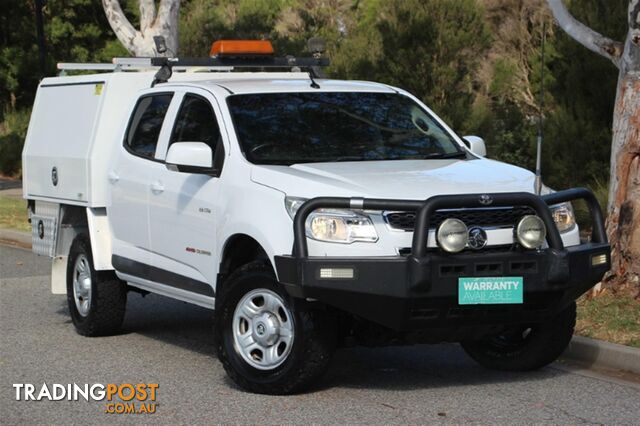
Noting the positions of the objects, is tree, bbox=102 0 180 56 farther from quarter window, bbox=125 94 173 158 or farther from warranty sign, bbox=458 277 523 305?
warranty sign, bbox=458 277 523 305

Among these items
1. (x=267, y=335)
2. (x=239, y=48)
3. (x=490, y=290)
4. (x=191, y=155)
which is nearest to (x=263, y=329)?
(x=267, y=335)

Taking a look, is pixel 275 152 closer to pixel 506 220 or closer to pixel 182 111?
pixel 182 111

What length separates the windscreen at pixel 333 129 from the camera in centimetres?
836

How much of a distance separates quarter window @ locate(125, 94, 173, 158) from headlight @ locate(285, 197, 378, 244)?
239cm

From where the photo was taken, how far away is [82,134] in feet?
33.2

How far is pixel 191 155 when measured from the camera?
810 cm

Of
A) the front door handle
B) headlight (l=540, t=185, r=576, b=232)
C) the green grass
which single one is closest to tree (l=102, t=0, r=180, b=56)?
the green grass

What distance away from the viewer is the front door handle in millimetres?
8858

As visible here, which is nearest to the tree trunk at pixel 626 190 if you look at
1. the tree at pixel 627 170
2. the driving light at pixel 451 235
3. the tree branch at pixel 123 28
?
the tree at pixel 627 170

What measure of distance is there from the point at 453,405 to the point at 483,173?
149 cm

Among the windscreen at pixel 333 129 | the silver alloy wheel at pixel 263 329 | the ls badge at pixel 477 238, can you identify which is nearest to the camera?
the ls badge at pixel 477 238

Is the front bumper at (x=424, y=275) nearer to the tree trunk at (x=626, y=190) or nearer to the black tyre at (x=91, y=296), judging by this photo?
the tree trunk at (x=626, y=190)

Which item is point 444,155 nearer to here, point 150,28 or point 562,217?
point 562,217

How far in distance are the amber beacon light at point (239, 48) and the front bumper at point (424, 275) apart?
119 inches
